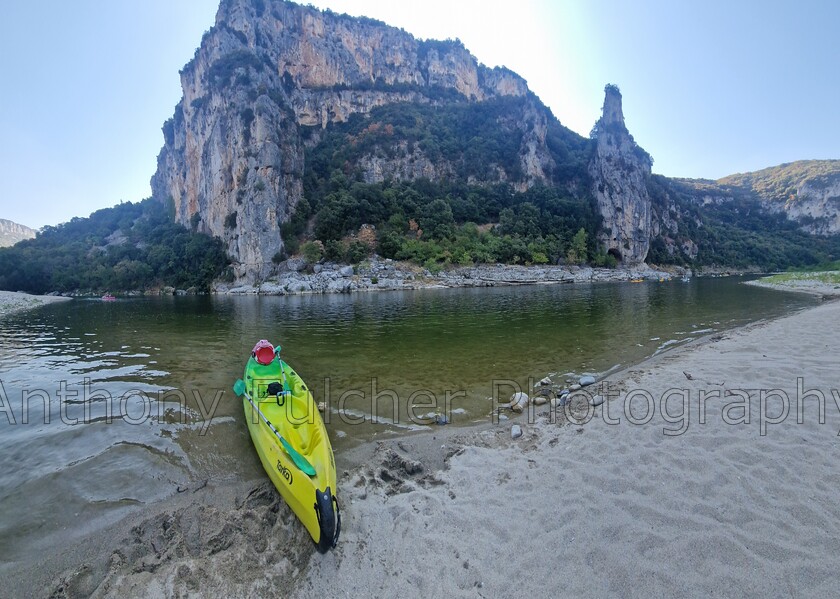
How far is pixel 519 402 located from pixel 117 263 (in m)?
89.2

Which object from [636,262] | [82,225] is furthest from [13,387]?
[82,225]

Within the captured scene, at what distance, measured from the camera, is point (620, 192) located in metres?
81.1

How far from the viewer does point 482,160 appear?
90125 mm

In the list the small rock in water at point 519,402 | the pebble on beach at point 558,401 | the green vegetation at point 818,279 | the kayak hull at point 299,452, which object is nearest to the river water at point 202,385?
the small rock in water at point 519,402

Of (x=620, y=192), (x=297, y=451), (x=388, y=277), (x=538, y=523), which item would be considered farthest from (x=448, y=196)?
(x=538, y=523)

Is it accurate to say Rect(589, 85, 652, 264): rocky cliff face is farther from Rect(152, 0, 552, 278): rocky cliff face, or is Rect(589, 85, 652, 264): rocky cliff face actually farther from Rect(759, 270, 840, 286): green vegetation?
Rect(759, 270, 840, 286): green vegetation

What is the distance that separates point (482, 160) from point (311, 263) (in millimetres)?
55053

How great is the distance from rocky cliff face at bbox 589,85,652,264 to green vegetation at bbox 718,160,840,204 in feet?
Answer: 229

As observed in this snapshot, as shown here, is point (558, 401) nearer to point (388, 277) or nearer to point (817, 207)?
point (388, 277)

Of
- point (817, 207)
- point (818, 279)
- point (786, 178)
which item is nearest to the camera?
point (818, 279)

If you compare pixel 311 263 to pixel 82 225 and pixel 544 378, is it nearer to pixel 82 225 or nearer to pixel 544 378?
pixel 544 378

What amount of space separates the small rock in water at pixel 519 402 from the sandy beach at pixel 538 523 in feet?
3.76

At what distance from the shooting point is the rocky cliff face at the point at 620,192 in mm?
78875

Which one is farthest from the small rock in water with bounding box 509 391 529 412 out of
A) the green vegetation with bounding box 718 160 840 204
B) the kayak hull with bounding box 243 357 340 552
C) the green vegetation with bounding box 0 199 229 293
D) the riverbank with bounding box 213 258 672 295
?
the green vegetation with bounding box 718 160 840 204
